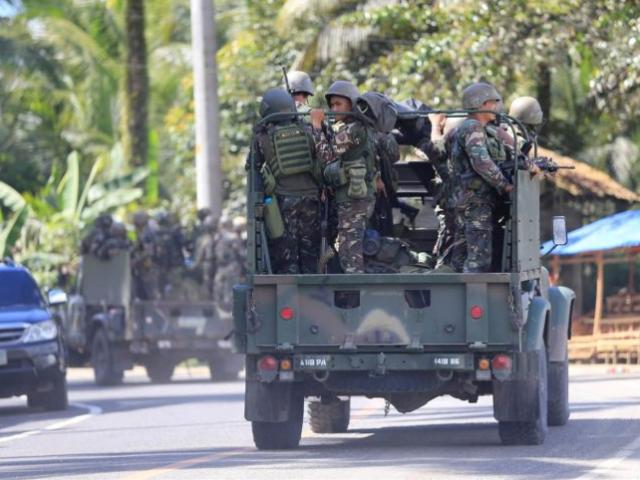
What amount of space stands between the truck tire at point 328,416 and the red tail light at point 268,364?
2179 mm

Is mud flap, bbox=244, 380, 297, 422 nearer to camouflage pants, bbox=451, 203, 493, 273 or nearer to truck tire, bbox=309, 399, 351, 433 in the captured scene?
camouflage pants, bbox=451, 203, 493, 273

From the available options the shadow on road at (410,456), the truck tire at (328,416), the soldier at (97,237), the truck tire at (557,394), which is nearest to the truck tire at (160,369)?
the soldier at (97,237)

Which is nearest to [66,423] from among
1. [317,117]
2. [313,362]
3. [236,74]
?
[313,362]

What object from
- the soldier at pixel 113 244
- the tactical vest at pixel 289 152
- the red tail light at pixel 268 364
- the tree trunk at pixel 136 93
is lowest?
the red tail light at pixel 268 364

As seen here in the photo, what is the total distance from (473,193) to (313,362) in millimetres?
1760

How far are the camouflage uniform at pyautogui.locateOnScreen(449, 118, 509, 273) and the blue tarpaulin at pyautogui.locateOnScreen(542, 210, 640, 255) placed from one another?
1359 centimetres

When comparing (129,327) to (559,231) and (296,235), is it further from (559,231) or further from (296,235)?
(559,231)

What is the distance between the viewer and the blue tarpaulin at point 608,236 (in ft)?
85.8

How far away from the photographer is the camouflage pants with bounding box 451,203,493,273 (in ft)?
40.1

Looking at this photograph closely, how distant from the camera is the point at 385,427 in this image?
1509 centimetres

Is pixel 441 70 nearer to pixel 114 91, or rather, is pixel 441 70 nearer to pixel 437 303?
pixel 437 303

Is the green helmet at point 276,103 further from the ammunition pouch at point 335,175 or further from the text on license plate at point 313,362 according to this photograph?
the text on license plate at point 313,362

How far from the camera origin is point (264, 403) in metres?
12.3

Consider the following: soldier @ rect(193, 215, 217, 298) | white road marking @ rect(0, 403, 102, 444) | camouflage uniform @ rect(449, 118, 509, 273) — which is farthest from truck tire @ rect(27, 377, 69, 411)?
camouflage uniform @ rect(449, 118, 509, 273)
